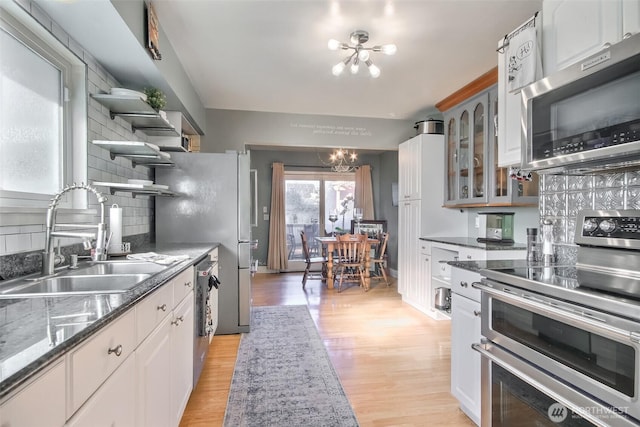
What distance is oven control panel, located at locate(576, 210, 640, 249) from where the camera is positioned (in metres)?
1.32

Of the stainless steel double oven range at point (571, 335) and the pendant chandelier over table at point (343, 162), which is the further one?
the pendant chandelier over table at point (343, 162)

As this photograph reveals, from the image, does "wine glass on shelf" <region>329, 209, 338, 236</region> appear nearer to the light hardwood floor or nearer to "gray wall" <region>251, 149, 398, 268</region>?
"gray wall" <region>251, 149, 398, 268</region>

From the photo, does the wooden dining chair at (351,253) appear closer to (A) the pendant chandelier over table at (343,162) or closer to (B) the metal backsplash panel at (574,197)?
(A) the pendant chandelier over table at (343,162)

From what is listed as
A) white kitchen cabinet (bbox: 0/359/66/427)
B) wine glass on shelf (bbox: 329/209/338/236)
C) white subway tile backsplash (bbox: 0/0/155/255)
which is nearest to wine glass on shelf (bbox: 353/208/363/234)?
wine glass on shelf (bbox: 329/209/338/236)

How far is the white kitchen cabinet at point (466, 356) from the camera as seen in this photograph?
176cm

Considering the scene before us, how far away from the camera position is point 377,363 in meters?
2.60

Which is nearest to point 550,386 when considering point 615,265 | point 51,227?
point 615,265

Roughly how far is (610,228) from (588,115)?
48 cm

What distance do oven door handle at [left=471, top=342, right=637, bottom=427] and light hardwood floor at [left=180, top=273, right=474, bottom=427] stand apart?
Answer: 1.95 feet

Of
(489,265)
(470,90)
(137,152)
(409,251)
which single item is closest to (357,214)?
A: (409,251)

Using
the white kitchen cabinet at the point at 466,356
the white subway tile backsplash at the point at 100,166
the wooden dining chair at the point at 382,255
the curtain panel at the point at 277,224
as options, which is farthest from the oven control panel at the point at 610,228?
the curtain panel at the point at 277,224

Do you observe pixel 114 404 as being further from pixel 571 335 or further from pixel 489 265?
pixel 489 265

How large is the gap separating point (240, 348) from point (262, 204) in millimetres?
3953

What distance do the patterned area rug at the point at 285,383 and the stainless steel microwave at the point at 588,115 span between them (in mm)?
1697
